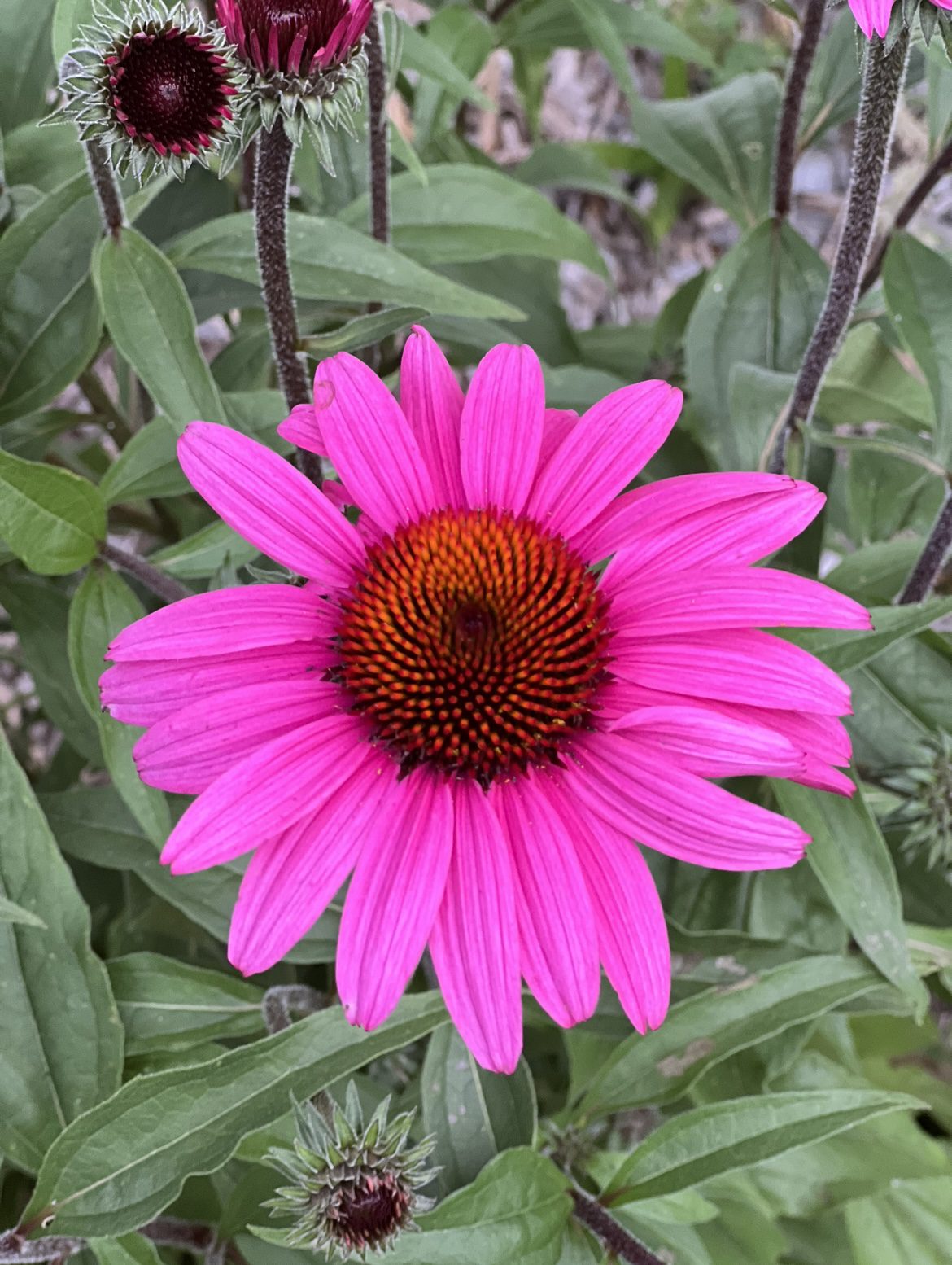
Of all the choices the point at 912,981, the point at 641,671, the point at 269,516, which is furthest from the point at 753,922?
the point at 269,516

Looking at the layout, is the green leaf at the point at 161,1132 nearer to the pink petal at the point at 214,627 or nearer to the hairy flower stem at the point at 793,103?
the pink petal at the point at 214,627

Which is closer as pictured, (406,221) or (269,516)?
(269,516)

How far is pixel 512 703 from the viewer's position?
0.81m

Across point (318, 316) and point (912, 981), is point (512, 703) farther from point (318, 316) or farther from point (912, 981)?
point (318, 316)

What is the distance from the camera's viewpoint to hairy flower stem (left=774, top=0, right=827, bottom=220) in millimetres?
1171

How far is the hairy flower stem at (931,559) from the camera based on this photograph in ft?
3.51

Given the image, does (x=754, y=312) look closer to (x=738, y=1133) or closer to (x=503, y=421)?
(x=503, y=421)

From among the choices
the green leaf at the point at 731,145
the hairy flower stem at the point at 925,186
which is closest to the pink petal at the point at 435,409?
the hairy flower stem at the point at 925,186

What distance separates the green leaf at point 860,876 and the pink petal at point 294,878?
42 cm

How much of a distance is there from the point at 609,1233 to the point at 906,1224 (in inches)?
A: 26.7

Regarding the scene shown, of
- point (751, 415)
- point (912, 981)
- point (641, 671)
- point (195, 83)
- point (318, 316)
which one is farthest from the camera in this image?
point (318, 316)

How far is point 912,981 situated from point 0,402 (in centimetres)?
98

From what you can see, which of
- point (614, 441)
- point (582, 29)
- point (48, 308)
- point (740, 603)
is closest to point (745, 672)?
point (740, 603)

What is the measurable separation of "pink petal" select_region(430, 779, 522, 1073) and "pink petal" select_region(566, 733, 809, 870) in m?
0.08
